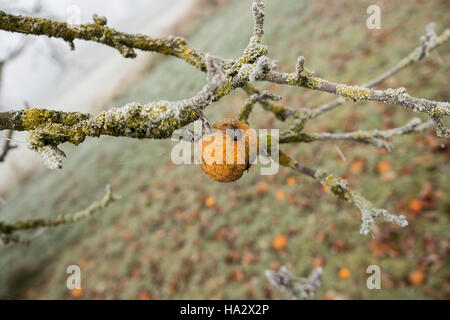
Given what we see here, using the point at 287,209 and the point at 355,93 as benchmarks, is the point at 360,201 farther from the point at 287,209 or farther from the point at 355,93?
the point at 287,209

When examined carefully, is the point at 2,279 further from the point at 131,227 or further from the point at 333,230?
the point at 333,230

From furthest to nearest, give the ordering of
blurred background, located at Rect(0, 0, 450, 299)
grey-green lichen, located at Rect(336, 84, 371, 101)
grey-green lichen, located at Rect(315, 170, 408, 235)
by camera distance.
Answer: blurred background, located at Rect(0, 0, 450, 299), grey-green lichen, located at Rect(315, 170, 408, 235), grey-green lichen, located at Rect(336, 84, 371, 101)

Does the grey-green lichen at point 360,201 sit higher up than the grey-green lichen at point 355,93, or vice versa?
the grey-green lichen at point 355,93

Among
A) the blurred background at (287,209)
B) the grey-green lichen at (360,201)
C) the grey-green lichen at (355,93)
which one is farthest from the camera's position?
the blurred background at (287,209)

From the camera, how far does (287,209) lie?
506 centimetres

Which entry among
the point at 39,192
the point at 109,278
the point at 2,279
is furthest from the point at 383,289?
the point at 39,192

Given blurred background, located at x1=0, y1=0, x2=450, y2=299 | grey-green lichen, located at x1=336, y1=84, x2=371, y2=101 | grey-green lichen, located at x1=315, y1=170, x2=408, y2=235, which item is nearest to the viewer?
grey-green lichen, located at x1=336, y1=84, x2=371, y2=101

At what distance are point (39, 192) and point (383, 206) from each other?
11.8 meters

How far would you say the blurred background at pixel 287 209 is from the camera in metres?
3.93

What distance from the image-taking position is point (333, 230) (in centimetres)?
442

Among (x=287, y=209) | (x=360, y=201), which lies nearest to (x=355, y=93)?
(x=360, y=201)

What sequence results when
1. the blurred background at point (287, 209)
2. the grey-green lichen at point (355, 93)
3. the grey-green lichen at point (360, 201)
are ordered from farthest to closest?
the blurred background at point (287, 209) < the grey-green lichen at point (360, 201) < the grey-green lichen at point (355, 93)

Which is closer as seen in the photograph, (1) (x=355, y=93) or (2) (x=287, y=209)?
(1) (x=355, y=93)

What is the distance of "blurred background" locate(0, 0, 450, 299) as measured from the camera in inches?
155
